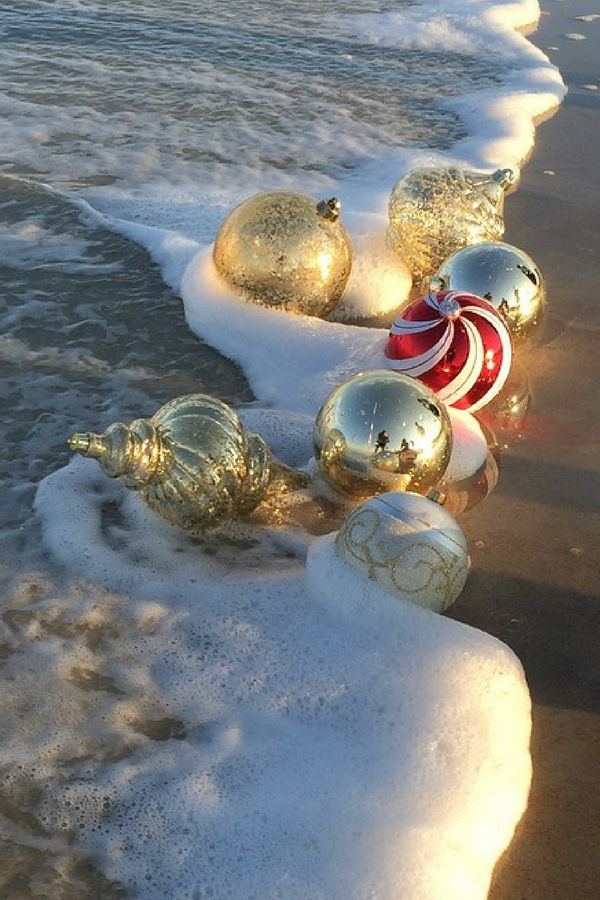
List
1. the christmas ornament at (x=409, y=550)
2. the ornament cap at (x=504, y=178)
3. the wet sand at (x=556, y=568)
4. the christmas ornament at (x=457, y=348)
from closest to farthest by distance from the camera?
the wet sand at (x=556, y=568), the christmas ornament at (x=409, y=550), the christmas ornament at (x=457, y=348), the ornament cap at (x=504, y=178)

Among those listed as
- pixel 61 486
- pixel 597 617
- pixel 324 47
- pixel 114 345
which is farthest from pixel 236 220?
pixel 324 47

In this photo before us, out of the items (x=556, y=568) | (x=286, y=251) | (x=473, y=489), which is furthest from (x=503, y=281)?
(x=556, y=568)

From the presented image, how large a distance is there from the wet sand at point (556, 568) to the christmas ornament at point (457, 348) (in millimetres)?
325

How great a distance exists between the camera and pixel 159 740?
304 centimetres

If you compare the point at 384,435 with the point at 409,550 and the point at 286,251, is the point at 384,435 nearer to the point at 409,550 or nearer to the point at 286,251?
the point at 409,550

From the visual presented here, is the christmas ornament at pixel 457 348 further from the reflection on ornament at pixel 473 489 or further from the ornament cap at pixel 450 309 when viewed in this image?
the reflection on ornament at pixel 473 489

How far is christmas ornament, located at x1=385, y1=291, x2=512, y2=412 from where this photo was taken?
4.36 meters

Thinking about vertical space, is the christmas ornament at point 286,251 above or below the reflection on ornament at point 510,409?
above

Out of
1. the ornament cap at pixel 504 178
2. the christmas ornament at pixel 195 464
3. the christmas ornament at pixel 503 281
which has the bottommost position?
the christmas ornament at pixel 195 464

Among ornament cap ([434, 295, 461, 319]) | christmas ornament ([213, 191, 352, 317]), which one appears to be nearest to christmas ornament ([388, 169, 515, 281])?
christmas ornament ([213, 191, 352, 317])

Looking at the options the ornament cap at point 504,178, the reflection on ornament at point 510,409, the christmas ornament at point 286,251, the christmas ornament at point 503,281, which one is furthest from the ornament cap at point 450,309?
the ornament cap at point 504,178

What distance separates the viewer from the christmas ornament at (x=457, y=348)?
4.36 m

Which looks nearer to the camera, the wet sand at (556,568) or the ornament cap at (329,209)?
the wet sand at (556,568)

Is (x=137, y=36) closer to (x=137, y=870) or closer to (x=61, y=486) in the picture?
(x=61, y=486)
